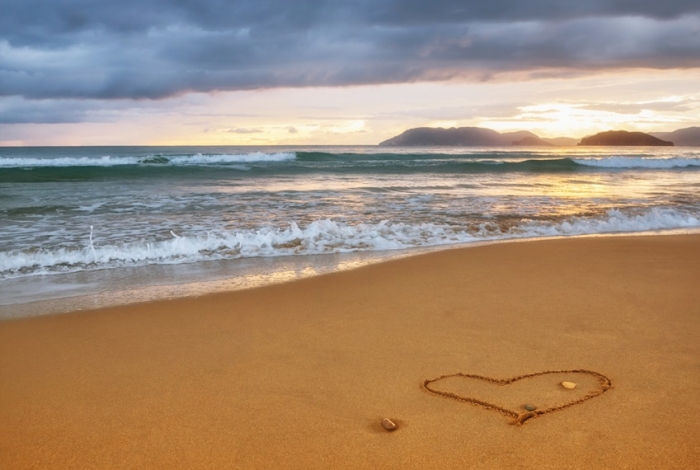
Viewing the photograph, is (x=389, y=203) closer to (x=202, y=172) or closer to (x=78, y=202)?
(x=78, y=202)

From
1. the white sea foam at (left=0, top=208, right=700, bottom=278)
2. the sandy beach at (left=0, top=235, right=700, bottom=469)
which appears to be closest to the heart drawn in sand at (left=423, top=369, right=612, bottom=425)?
the sandy beach at (left=0, top=235, right=700, bottom=469)

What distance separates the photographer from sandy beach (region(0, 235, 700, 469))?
2.31 metres

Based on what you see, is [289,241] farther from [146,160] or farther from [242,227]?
[146,160]

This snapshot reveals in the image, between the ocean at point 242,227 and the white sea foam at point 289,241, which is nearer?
the ocean at point 242,227

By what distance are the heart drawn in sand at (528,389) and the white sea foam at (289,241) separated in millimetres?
4289

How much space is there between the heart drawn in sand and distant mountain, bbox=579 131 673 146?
126 meters

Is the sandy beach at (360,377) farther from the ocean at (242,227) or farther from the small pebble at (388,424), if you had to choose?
the ocean at (242,227)

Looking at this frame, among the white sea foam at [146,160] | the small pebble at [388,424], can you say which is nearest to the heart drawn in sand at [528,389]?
the small pebble at [388,424]

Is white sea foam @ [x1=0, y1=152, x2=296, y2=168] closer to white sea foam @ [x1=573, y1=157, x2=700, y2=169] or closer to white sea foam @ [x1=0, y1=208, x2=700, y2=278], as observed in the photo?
white sea foam @ [x1=573, y1=157, x2=700, y2=169]

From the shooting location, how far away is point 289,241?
24.6 feet

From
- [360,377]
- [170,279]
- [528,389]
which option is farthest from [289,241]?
[528,389]

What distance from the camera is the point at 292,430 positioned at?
247 cm

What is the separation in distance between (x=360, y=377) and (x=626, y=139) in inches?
5122

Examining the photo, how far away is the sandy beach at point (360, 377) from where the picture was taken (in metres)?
2.31
